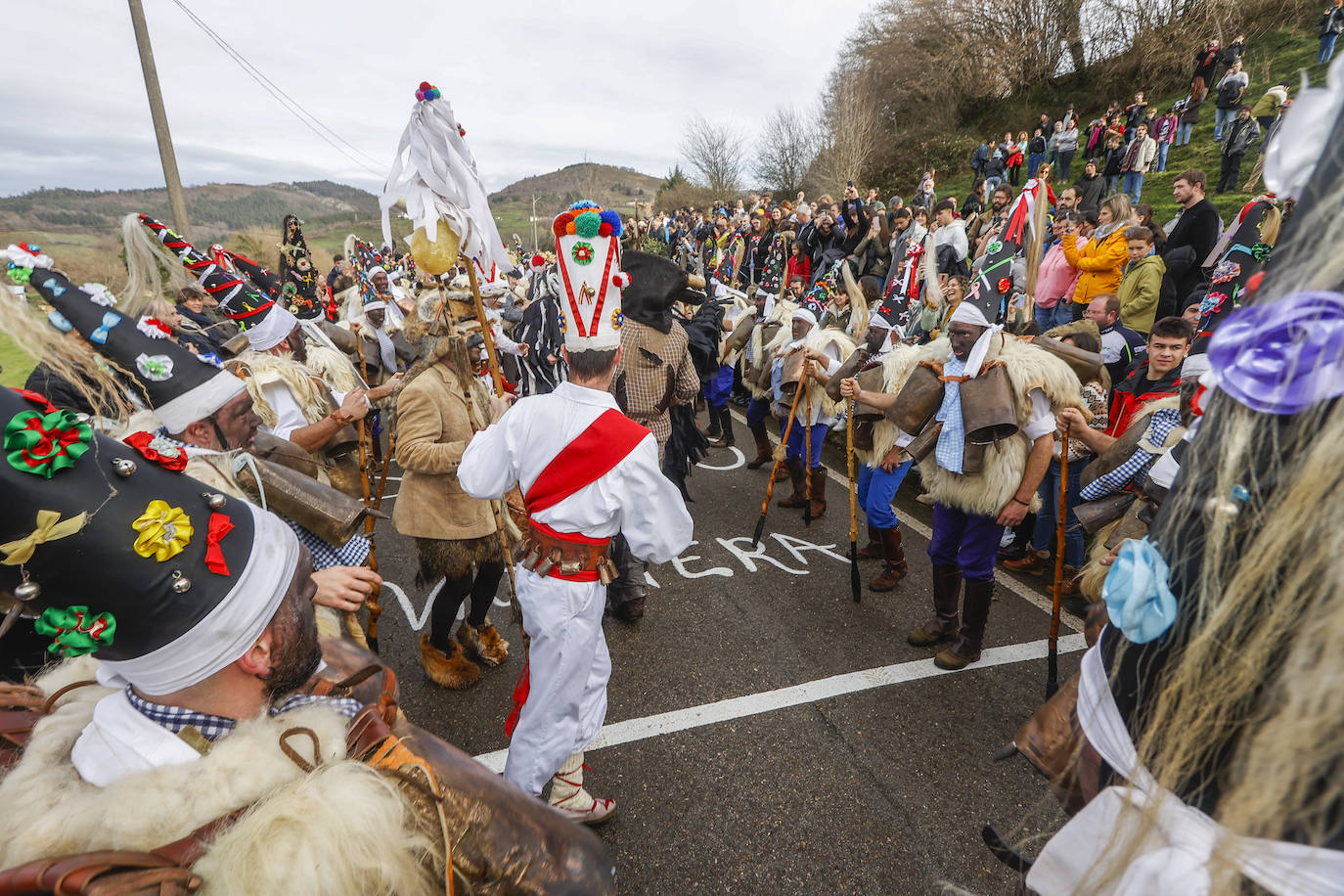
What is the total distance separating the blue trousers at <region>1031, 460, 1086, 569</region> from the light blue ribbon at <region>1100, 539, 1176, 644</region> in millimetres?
4035

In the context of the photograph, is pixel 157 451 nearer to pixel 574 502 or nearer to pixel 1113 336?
pixel 574 502

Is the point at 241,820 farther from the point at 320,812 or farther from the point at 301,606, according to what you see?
the point at 301,606

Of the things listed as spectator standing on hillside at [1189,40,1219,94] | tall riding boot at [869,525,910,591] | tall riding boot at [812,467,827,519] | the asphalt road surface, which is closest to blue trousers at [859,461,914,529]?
tall riding boot at [869,525,910,591]

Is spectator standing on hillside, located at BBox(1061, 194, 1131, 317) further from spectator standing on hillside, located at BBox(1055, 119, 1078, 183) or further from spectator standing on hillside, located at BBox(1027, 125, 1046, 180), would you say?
spectator standing on hillside, located at BBox(1027, 125, 1046, 180)

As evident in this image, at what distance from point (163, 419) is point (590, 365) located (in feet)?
5.35

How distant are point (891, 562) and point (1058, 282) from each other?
198 inches

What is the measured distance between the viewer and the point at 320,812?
102cm

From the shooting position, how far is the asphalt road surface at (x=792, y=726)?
97.7 inches

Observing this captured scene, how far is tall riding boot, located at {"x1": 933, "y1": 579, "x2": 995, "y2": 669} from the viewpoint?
3.52 meters

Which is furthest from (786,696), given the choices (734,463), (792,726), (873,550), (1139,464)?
(734,463)

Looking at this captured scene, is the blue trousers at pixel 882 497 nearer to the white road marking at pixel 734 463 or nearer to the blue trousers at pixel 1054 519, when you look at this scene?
the blue trousers at pixel 1054 519

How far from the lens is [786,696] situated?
3383 mm

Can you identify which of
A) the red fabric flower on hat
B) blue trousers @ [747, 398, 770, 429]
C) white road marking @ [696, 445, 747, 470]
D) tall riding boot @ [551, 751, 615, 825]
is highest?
the red fabric flower on hat

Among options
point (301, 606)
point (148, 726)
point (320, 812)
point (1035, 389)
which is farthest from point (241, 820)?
point (1035, 389)
